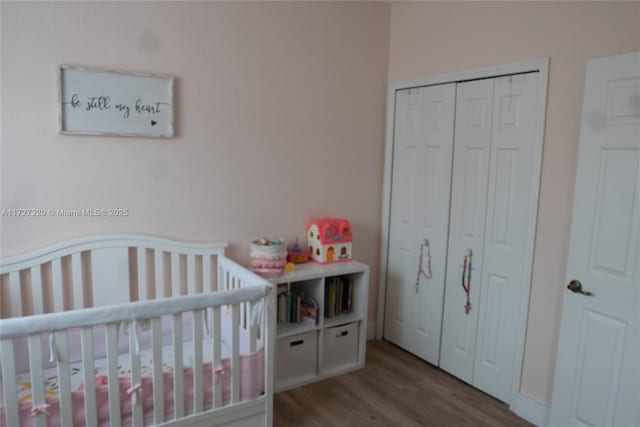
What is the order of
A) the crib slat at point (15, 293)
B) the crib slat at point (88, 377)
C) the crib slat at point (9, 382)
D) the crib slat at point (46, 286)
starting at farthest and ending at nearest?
1. the crib slat at point (46, 286)
2. the crib slat at point (15, 293)
3. the crib slat at point (88, 377)
4. the crib slat at point (9, 382)

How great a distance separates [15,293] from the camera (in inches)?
86.0

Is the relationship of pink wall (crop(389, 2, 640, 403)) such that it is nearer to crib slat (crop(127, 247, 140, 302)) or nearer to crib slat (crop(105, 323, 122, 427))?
crib slat (crop(105, 323, 122, 427))

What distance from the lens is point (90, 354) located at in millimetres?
1746

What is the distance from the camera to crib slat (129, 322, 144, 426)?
1809 mm

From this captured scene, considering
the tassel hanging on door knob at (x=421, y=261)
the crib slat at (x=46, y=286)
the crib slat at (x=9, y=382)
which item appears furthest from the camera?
the tassel hanging on door knob at (x=421, y=261)

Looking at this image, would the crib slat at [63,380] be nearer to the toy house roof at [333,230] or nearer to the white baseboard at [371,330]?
the toy house roof at [333,230]

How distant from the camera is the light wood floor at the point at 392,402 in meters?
2.46

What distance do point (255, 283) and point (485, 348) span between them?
1524mm

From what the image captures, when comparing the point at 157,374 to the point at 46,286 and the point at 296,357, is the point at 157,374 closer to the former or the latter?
the point at 46,286

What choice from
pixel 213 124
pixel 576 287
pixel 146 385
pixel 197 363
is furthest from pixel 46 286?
pixel 576 287

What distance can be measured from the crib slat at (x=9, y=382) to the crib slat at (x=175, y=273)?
1006 millimetres

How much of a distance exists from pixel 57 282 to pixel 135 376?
0.79 metres

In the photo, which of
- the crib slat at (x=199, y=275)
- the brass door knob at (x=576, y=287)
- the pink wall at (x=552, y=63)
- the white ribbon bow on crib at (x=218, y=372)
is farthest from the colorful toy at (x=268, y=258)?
the brass door knob at (x=576, y=287)

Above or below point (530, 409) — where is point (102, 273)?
above
